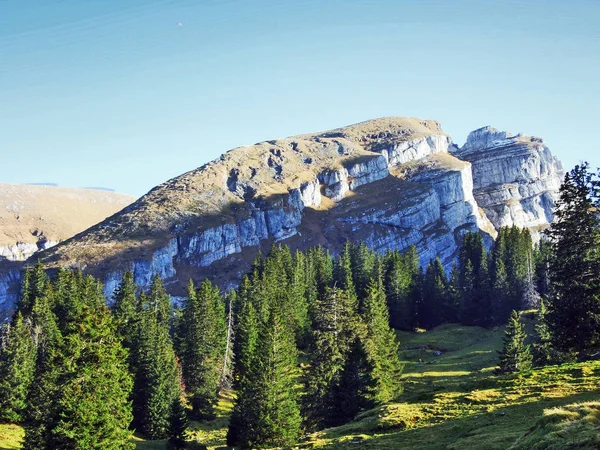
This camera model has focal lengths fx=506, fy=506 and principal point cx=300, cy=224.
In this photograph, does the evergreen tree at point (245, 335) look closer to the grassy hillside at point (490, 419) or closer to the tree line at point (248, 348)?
the tree line at point (248, 348)

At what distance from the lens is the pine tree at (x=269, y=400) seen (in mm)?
46562

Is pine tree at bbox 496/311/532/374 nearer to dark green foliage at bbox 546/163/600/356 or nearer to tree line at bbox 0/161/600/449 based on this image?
tree line at bbox 0/161/600/449

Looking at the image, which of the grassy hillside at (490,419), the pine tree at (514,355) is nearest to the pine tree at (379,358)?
the grassy hillside at (490,419)

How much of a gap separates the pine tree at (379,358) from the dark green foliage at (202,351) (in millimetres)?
24689

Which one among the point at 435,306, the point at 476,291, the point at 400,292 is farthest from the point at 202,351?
the point at 476,291

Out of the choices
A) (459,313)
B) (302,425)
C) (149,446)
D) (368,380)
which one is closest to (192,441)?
(149,446)

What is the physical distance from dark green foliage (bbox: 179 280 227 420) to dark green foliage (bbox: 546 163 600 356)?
46296mm

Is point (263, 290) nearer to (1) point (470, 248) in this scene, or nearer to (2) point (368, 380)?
(2) point (368, 380)

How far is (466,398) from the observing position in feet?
129

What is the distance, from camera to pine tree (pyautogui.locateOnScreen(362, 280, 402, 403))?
52.6m

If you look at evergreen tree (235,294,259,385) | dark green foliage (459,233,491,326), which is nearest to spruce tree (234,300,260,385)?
evergreen tree (235,294,259,385)

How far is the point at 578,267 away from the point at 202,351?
51456 mm

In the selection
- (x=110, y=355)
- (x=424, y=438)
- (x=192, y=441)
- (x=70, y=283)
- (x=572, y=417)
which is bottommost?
(x=192, y=441)

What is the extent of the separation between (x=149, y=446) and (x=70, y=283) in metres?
37.0
